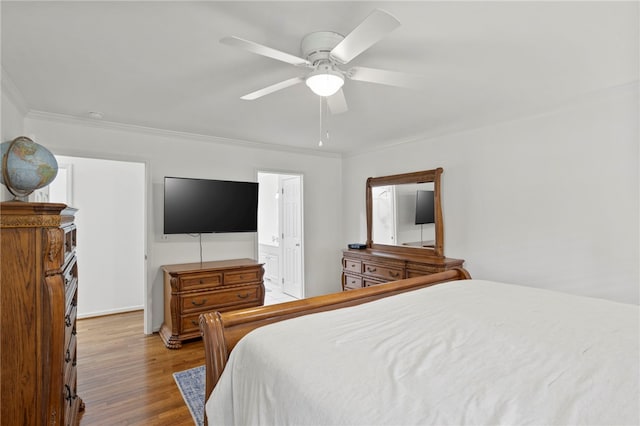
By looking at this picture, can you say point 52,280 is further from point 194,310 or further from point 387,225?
point 387,225

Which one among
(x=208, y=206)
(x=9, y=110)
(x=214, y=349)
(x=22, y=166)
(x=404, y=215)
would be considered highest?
(x=9, y=110)

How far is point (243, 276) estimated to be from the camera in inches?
145

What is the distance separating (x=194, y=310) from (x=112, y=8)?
9.07ft

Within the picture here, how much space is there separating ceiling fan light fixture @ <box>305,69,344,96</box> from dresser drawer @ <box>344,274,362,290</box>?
3.07 m

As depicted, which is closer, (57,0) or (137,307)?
(57,0)

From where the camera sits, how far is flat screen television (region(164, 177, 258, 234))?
141 inches

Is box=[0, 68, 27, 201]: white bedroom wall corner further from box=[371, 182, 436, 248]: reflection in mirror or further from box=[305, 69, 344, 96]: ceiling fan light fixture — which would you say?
box=[371, 182, 436, 248]: reflection in mirror

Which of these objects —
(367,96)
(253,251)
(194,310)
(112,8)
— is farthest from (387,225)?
(112,8)

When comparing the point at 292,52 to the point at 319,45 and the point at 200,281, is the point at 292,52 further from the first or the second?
the point at 200,281

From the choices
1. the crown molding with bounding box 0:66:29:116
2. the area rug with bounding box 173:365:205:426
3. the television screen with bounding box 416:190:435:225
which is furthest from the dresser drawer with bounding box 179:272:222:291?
the television screen with bounding box 416:190:435:225

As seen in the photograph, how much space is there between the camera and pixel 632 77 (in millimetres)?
2295

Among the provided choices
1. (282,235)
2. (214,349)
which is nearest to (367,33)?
(214,349)

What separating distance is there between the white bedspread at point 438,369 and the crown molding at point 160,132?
123 inches

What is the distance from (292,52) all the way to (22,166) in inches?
62.8
